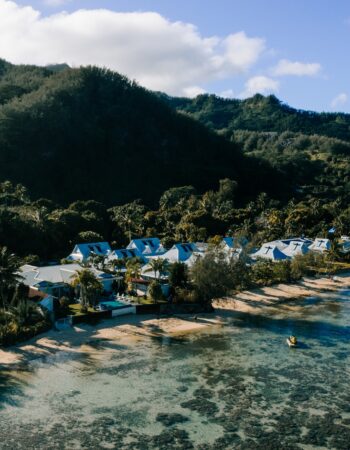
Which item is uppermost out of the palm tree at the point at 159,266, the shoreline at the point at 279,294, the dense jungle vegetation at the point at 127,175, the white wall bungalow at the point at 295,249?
the dense jungle vegetation at the point at 127,175

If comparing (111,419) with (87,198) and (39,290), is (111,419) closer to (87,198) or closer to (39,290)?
(39,290)

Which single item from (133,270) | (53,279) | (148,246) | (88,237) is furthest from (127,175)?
(53,279)

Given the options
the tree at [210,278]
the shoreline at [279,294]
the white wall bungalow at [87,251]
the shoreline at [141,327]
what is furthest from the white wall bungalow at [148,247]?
the tree at [210,278]

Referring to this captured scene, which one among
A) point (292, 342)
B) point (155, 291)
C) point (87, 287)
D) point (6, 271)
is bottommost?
point (292, 342)

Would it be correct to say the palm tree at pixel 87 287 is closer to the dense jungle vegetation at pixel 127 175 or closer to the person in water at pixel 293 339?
the person in water at pixel 293 339

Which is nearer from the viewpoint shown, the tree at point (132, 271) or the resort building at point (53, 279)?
the resort building at point (53, 279)

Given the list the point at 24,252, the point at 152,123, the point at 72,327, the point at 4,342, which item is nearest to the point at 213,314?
the point at 72,327

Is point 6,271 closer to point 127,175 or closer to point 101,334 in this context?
point 101,334
